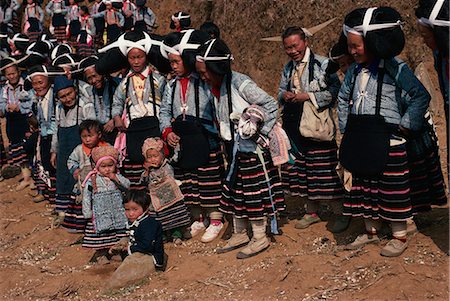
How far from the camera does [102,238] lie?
240 inches

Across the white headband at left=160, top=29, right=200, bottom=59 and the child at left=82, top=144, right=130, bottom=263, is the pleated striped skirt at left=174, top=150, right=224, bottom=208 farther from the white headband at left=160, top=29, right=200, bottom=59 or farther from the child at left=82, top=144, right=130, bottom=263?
the white headband at left=160, top=29, right=200, bottom=59

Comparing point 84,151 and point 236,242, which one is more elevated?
point 84,151

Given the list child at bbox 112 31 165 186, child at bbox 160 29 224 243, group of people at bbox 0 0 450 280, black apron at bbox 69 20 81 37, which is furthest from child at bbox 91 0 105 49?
child at bbox 160 29 224 243

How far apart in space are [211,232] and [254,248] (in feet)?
2.57

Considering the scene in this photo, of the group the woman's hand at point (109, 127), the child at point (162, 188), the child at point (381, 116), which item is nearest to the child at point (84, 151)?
the woman's hand at point (109, 127)

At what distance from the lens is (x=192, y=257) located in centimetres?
588

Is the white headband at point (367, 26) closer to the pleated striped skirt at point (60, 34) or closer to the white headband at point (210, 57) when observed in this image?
the white headband at point (210, 57)

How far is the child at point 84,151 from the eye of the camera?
6.35 m

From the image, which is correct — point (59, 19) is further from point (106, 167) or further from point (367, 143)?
point (367, 143)

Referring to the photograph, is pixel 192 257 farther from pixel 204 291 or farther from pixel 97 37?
pixel 97 37

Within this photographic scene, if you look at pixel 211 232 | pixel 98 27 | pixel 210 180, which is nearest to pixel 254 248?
pixel 211 232

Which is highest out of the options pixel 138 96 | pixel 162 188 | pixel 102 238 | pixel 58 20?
pixel 58 20

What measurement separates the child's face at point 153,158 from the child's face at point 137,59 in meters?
0.98

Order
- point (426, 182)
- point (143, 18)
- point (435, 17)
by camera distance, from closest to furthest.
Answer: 1. point (435, 17)
2. point (426, 182)
3. point (143, 18)
